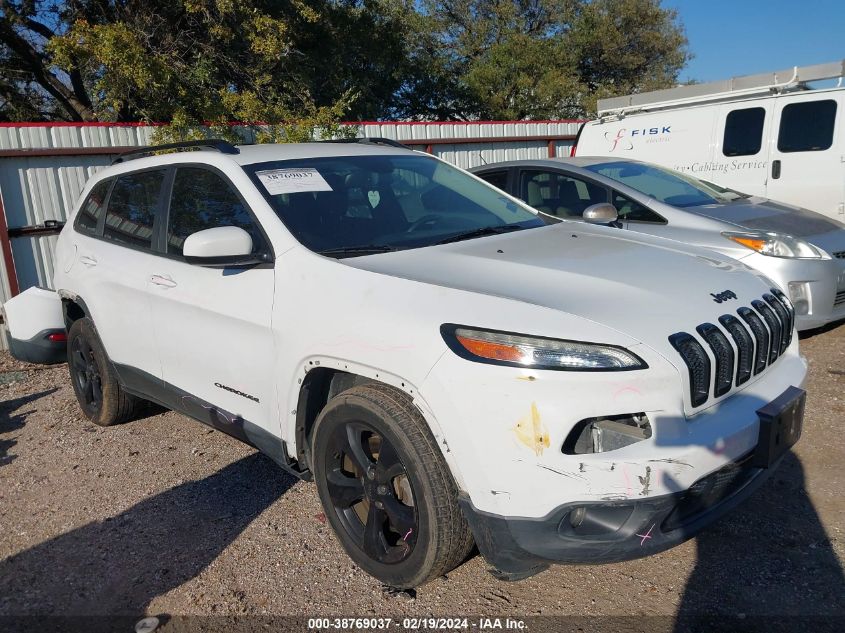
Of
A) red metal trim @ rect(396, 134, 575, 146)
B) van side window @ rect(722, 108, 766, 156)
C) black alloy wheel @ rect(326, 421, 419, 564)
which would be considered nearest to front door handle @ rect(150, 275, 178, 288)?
black alloy wheel @ rect(326, 421, 419, 564)

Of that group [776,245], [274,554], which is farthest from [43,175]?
[776,245]

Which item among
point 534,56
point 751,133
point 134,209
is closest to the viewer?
point 134,209

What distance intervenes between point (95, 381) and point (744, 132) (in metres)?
7.35

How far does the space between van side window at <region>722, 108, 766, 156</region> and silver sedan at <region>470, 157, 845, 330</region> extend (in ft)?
5.88

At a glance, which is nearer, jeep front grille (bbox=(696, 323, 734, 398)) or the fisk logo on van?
jeep front grille (bbox=(696, 323, 734, 398))

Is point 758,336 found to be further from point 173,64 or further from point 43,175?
point 173,64

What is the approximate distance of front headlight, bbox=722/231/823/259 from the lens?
5.41 metres

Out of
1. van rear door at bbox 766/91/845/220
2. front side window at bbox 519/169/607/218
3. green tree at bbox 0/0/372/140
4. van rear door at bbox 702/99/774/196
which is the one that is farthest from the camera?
green tree at bbox 0/0/372/140

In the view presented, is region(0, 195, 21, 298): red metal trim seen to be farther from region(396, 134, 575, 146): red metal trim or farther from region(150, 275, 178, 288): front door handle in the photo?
region(396, 134, 575, 146): red metal trim

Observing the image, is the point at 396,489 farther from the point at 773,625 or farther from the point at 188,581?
the point at 773,625

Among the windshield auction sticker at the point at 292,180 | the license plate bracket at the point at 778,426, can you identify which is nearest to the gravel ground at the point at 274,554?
the license plate bracket at the point at 778,426

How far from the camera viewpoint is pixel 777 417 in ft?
8.48

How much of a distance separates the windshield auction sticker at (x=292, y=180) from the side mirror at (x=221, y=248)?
346 mm

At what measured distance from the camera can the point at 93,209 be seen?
15.8 feet
